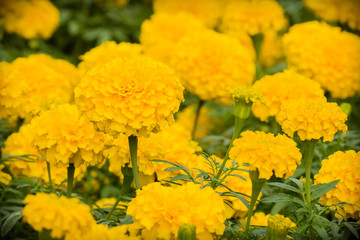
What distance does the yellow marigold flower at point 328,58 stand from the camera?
2.20 m

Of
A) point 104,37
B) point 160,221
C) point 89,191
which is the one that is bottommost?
point 89,191

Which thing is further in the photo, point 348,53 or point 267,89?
point 348,53

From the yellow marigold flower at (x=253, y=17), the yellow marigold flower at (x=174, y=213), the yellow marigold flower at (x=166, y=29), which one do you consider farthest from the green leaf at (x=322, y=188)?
the yellow marigold flower at (x=166, y=29)

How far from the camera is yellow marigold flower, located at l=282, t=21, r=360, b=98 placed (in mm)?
2199

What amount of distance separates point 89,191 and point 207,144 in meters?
0.57

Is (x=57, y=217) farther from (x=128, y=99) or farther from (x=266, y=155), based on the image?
(x=266, y=155)

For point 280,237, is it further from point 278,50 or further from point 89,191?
point 278,50

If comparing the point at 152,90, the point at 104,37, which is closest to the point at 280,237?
the point at 152,90

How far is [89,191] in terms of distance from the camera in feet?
6.52

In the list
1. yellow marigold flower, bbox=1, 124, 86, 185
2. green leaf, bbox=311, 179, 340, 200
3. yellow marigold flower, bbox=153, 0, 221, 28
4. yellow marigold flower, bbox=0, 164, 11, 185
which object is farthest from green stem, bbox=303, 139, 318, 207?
yellow marigold flower, bbox=153, 0, 221, 28

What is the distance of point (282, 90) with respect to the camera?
189 centimetres

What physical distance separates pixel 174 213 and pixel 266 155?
10.8 inches

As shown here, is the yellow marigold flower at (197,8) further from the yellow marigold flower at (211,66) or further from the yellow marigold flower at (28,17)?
the yellow marigold flower at (211,66)

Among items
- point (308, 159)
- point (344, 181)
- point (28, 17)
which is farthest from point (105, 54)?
point (344, 181)
